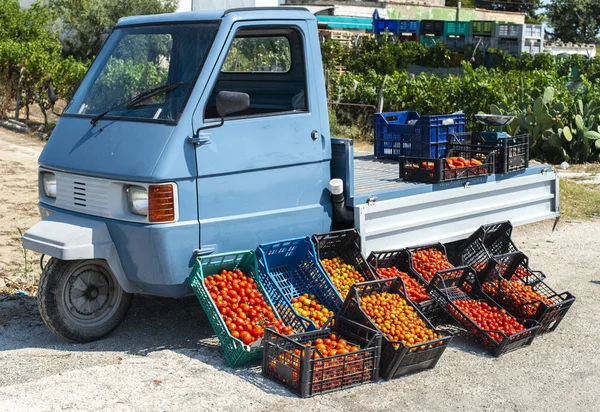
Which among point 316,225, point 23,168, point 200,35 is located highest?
point 200,35

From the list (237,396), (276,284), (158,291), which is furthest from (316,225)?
(237,396)

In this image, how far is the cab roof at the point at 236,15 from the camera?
635 centimetres

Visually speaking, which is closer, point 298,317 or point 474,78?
point 298,317

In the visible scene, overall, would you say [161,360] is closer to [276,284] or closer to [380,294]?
[276,284]

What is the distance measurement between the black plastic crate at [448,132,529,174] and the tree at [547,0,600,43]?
84588mm

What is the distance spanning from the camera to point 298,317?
6141mm

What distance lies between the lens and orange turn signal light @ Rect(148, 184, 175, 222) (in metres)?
5.84

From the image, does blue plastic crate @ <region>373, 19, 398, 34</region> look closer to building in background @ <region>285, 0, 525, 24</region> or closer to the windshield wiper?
building in background @ <region>285, 0, 525, 24</region>

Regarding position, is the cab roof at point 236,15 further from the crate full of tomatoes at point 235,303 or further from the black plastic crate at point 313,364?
the black plastic crate at point 313,364

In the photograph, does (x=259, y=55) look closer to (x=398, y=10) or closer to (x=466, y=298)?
(x=466, y=298)

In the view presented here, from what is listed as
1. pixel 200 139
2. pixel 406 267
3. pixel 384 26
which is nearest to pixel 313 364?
pixel 200 139

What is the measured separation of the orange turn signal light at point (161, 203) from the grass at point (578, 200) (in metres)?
7.38

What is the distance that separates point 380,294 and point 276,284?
32.8 inches

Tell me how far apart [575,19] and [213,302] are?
90.2 meters
